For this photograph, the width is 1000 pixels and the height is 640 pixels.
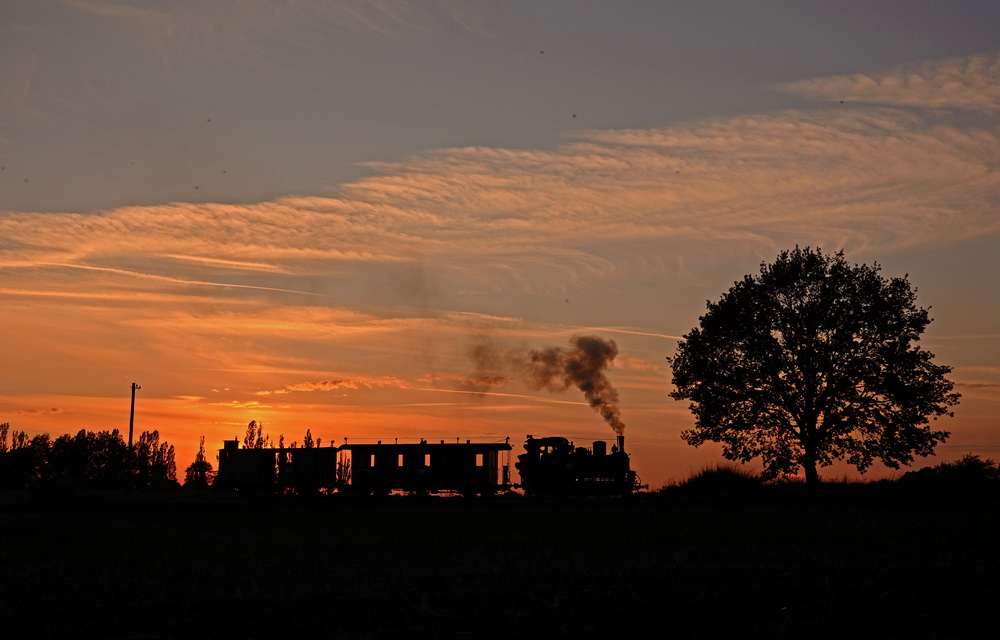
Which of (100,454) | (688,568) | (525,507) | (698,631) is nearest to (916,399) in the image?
(525,507)

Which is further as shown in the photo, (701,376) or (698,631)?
(701,376)

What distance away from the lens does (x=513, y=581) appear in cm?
1480

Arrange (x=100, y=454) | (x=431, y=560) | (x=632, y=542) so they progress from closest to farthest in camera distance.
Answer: (x=431, y=560) → (x=632, y=542) → (x=100, y=454)

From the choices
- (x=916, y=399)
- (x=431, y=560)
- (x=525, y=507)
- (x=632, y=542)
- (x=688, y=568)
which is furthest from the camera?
(x=916, y=399)

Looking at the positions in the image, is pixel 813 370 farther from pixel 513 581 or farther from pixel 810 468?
pixel 513 581

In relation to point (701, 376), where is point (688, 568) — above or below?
below

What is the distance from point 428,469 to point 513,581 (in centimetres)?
4408

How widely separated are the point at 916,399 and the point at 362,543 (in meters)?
35.1

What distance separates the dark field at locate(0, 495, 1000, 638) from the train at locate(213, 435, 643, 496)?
26.9m

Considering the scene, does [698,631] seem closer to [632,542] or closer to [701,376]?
[632,542]

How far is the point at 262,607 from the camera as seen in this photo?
13273 mm

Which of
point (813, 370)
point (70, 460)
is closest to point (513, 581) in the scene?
point (813, 370)

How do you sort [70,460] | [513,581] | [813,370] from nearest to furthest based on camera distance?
[513,581]
[813,370]
[70,460]

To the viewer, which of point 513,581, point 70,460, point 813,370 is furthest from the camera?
point 70,460
